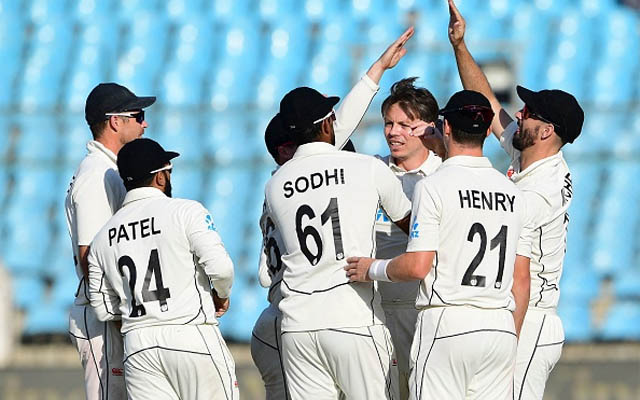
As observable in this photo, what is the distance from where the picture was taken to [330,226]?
16.2 feet

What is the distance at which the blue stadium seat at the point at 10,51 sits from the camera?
571 inches

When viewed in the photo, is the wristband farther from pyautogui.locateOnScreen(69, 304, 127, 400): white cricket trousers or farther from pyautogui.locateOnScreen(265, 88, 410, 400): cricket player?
pyautogui.locateOnScreen(69, 304, 127, 400): white cricket trousers

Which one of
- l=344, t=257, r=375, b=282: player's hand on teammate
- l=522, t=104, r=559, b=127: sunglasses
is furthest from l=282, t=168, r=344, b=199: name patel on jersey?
l=522, t=104, r=559, b=127: sunglasses

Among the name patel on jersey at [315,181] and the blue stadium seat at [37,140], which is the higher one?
the blue stadium seat at [37,140]

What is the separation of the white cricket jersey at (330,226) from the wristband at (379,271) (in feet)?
0.52

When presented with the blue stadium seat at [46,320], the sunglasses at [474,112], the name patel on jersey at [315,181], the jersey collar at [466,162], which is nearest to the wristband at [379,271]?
the name patel on jersey at [315,181]

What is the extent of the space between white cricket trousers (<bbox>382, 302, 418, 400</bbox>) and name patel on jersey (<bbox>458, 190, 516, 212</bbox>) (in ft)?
3.48

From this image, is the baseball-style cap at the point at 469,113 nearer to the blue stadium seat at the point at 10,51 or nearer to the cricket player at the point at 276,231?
the cricket player at the point at 276,231

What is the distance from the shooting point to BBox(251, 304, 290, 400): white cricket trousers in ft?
19.1

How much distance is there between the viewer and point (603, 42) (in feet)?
46.4

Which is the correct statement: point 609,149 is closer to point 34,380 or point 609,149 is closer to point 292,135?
point 34,380

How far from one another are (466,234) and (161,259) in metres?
1.44

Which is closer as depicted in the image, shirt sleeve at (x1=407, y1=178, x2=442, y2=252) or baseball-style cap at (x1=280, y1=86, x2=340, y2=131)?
shirt sleeve at (x1=407, y1=178, x2=442, y2=252)

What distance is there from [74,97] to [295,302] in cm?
1000
